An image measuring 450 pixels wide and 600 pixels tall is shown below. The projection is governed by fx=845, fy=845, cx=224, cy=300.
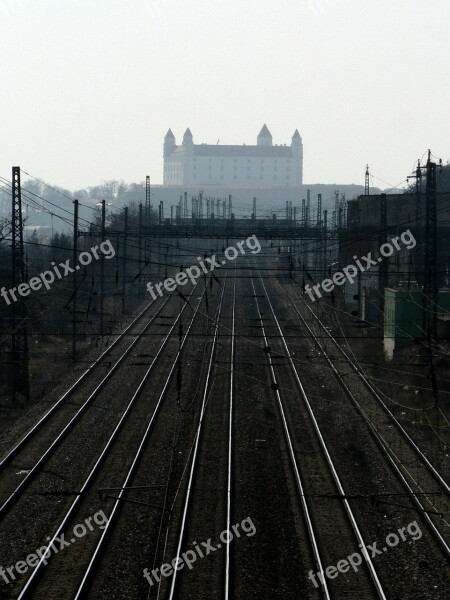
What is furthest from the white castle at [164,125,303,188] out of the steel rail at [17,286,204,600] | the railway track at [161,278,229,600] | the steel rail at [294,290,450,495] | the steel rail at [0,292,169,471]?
the railway track at [161,278,229,600]

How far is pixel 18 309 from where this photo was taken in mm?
18562

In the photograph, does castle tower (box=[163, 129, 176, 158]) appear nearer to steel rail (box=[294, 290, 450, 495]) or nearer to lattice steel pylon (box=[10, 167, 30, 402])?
steel rail (box=[294, 290, 450, 495])

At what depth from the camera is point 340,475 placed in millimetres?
14016

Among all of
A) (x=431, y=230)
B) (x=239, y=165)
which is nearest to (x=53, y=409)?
(x=431, y=230)

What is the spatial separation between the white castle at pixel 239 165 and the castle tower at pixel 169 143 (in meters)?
10.8

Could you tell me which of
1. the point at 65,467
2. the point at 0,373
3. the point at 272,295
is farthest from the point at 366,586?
the point at 272,295

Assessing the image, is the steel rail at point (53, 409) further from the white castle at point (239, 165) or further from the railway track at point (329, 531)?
the white castle at point (239, 165)

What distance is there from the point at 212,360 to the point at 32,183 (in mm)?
138698

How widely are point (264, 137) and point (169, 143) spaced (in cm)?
A: 2075

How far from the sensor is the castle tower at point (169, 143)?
18225 centimetres

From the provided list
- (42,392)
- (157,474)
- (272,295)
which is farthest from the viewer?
(272,295)

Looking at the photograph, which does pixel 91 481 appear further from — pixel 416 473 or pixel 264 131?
pixel 264 131

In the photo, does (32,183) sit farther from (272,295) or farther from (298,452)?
(298,452)

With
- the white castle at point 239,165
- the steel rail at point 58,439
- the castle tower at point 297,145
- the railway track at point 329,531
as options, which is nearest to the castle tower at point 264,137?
the castle tower at point 297,145
